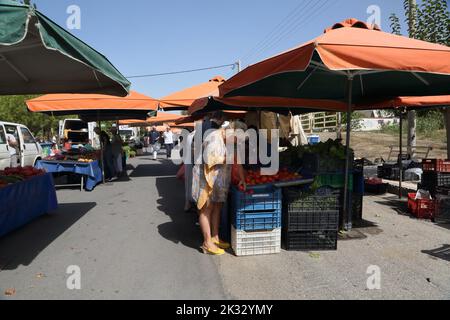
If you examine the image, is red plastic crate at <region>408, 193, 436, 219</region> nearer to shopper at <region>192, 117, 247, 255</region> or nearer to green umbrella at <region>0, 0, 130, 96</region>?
shopper at <region>192, 117, 247, 255</region>

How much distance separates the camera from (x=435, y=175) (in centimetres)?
675

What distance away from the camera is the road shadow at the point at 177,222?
16.7ft

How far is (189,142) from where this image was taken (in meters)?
6.61

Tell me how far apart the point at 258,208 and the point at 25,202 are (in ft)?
13.1

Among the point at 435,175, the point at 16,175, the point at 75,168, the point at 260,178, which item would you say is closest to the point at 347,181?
the point at 260,178

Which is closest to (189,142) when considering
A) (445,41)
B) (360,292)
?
(360,292)

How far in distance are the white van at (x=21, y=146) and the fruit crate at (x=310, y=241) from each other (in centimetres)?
916

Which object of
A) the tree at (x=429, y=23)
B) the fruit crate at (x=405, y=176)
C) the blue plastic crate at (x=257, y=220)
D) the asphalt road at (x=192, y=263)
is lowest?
the asphalt road at (x=192, y=263)

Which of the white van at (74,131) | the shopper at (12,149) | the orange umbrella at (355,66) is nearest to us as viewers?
the orange umbrella at (355,66)

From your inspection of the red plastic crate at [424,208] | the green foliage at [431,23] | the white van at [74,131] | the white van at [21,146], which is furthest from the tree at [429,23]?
the white van at [74,131]

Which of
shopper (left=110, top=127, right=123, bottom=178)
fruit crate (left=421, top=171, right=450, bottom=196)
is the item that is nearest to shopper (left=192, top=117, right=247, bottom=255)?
fruit crate (left=421, top=171, right=450, bottom=196)

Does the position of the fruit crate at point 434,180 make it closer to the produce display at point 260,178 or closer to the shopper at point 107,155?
the produce display at point 260,178

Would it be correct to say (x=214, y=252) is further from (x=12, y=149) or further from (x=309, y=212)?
(x=12, y=149)

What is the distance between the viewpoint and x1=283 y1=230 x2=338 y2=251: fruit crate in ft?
14.9
